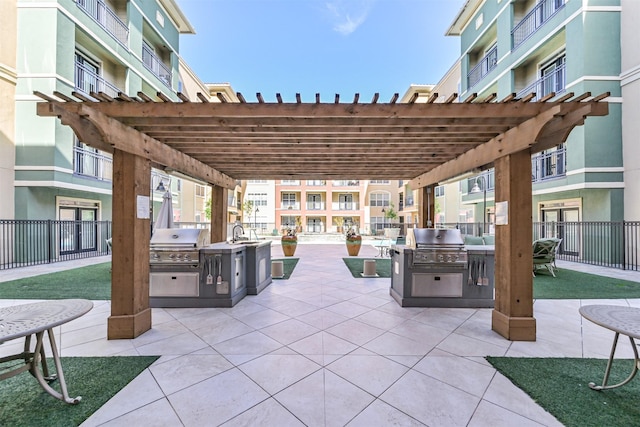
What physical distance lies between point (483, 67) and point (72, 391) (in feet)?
64.4

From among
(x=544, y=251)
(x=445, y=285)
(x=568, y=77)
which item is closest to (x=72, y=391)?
(x=445, y=285)

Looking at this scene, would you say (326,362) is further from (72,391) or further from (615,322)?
(615,322)

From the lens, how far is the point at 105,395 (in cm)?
229

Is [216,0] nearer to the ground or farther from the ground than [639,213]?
farther from the ground

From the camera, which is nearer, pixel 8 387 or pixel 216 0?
pixel 8 387

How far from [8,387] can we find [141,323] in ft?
4.13

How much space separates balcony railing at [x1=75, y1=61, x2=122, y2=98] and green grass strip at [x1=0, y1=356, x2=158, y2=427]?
11.4 m

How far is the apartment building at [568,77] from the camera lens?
9.30 metres

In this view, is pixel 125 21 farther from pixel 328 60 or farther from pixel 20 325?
pixel 20 325

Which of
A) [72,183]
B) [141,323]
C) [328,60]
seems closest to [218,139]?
[141,323]

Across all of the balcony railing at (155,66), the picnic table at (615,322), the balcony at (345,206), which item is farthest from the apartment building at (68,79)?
the balcony at (345,206)

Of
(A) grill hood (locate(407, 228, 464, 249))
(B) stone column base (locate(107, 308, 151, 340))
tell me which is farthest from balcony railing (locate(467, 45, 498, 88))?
(B) stone column base (locate(107, 308, 151, 340))

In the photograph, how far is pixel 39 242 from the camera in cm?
942

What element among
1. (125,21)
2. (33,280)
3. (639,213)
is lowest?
(33,280)
